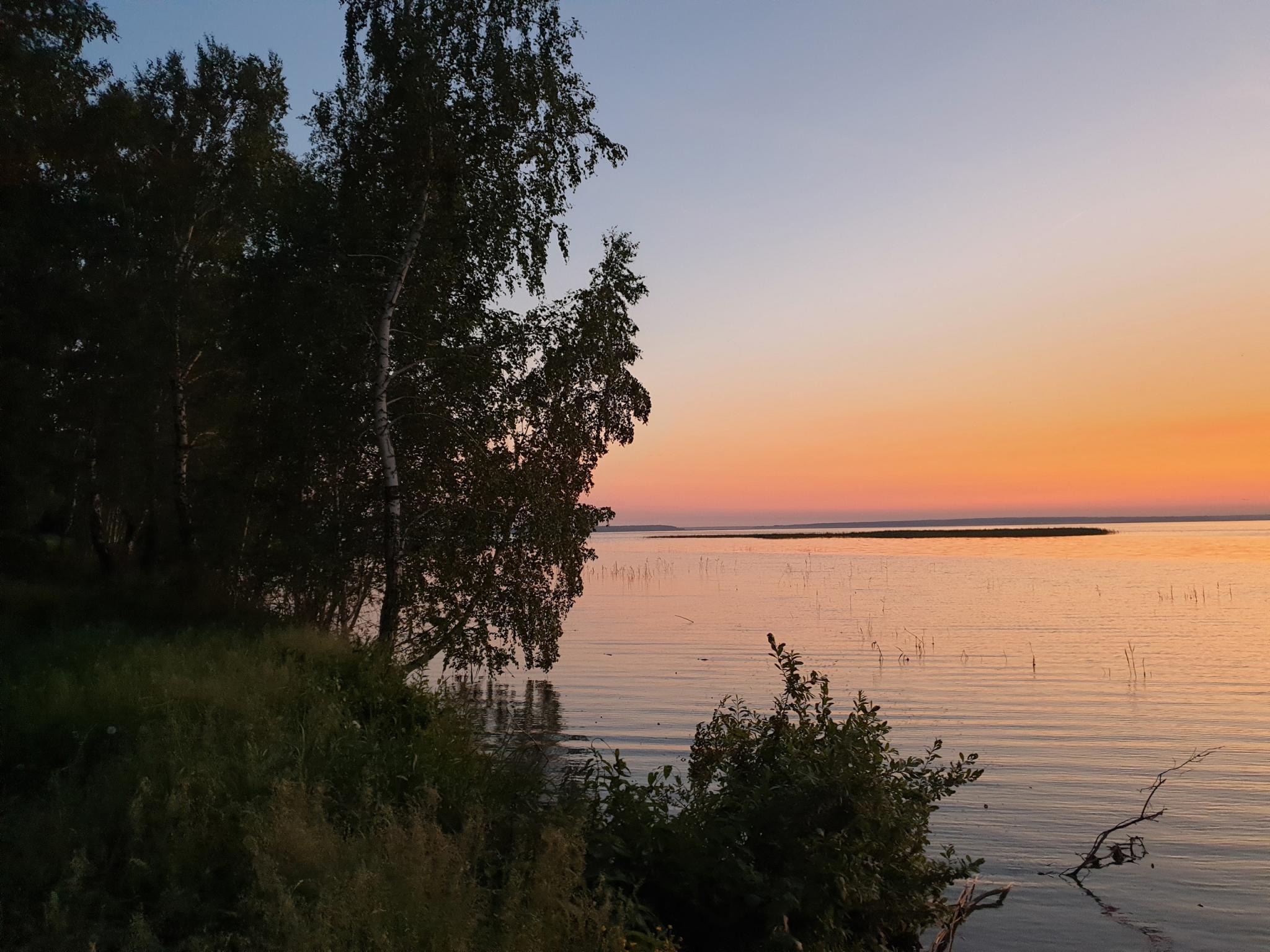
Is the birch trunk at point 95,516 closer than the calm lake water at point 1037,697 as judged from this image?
No

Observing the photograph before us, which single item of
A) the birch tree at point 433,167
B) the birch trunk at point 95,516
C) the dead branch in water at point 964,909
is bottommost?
the dead branch in water at point 964,909

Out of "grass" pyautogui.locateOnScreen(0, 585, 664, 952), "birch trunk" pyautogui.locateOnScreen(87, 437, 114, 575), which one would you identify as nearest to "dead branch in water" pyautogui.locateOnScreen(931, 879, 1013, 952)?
"grass" pyautogui.locateOnScreen(0, 585, 664, 952)

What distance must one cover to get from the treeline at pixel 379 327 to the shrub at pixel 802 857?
931 cm

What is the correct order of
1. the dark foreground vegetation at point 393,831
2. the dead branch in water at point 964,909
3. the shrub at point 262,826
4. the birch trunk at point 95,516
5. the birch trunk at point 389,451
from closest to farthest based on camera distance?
the shrub at point 262,826 < the dark foreground vegetation at point 393,831 < the dead branch in water at point 964,909 < the birch trunk at point 389,451 < the birch trunk at point 95,516

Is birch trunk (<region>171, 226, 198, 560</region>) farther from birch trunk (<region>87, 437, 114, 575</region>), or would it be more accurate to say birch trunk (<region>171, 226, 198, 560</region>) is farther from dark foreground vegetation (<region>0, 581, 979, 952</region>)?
dark foreground vegetation (<region>0, 581, 979, 952</region>)

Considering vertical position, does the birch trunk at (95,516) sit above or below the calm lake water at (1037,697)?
above

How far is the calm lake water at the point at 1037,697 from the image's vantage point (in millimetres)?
10078

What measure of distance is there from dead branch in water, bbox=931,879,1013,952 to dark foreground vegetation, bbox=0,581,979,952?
17cm

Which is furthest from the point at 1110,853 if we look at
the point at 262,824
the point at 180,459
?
the point at 180,459

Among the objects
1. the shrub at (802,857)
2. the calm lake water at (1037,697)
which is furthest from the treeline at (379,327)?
the shrub at (802,857)

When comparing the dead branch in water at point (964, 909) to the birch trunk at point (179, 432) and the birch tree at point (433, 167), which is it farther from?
the birch trunk at point (179, 432)

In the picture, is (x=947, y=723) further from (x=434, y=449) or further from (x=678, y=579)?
(x=678, y=579)

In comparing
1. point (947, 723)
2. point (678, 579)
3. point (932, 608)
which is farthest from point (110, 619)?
point (678, 579)

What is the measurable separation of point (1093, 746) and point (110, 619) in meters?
18.0
